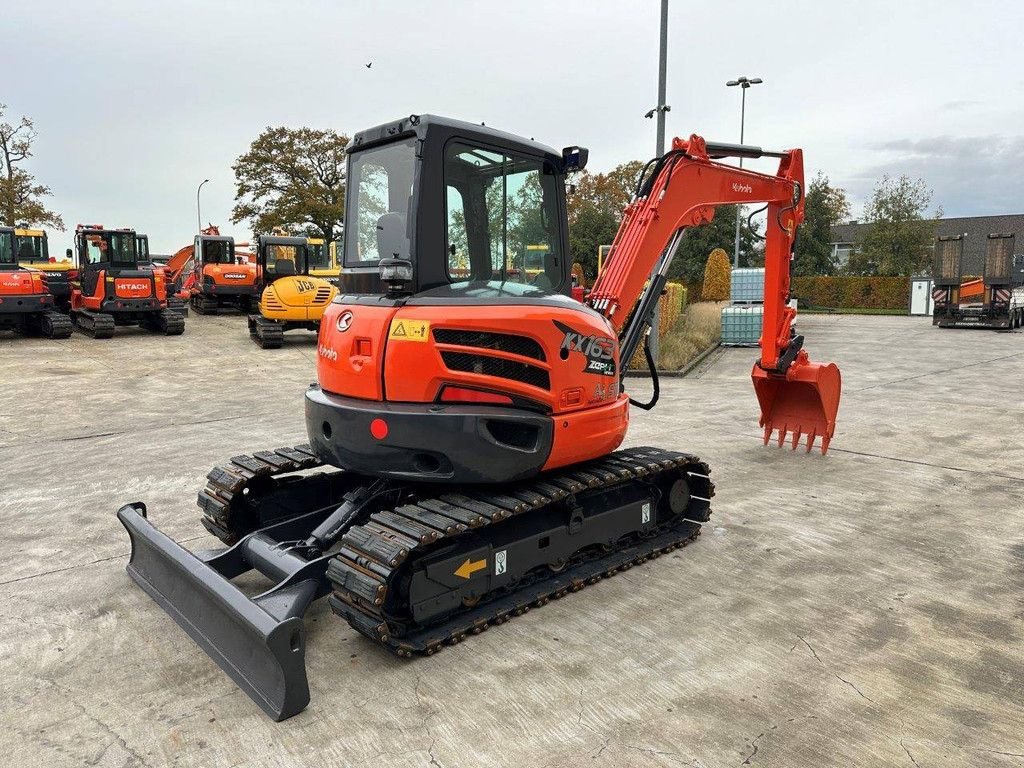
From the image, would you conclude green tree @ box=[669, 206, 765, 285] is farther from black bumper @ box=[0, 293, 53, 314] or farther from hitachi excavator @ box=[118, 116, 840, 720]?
hitachi excavator @ box=[118, 116, 840, 720]

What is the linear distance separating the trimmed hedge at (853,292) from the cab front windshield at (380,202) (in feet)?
127

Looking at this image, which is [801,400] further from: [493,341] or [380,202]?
[380,202]

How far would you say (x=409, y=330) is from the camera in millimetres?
3945

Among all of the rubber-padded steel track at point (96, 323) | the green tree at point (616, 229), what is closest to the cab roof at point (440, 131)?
the rubber-padded steel track at point (96, 323)

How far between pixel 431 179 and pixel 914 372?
41.6 feet

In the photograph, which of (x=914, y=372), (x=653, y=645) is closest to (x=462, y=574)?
(x=653, y=645)

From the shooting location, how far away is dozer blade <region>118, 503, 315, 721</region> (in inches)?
→ 127

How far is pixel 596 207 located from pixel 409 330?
45.2 meters

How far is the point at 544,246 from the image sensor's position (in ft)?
15.3

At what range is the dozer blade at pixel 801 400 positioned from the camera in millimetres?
7543

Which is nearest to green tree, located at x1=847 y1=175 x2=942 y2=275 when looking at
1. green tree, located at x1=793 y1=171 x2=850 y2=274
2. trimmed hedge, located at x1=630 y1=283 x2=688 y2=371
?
green tree, located at x1=793 y1=171 x2=850 y2=274

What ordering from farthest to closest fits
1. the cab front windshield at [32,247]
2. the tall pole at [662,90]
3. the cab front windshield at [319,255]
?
the cab front windshield at [319,255] → the cab front windshield at [32,247] → the tall pole at [662,90]

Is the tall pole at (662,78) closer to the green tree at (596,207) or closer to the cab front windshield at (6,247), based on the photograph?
the cab front windshield at (6,247)

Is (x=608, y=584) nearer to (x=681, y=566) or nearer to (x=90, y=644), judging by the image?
(x=681, y=566)
